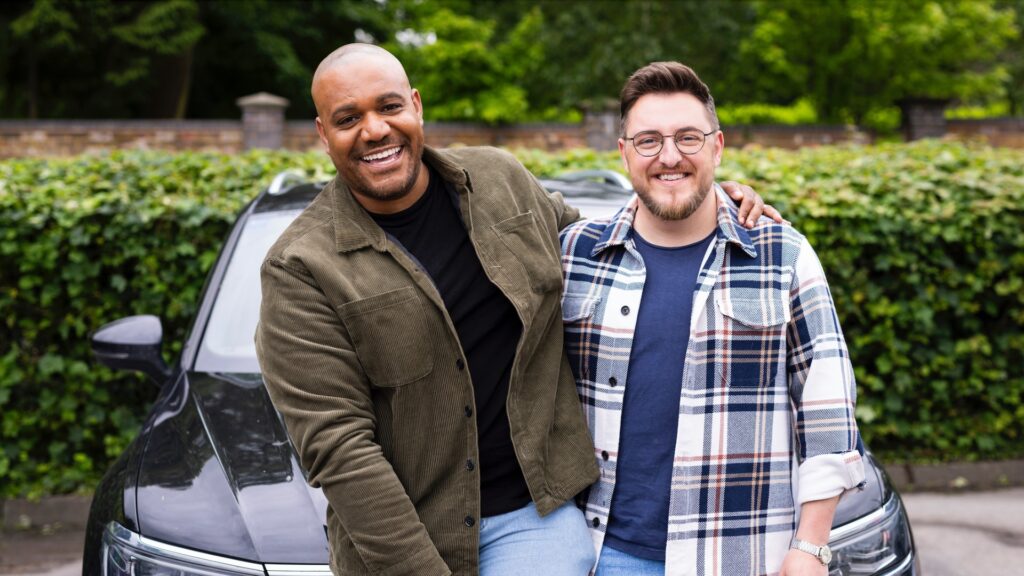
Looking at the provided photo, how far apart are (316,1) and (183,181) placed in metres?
18.4

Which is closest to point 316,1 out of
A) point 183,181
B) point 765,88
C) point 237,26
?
point 237,26

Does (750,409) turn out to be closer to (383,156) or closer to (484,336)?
(484,336)

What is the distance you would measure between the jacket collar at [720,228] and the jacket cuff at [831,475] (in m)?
0.49

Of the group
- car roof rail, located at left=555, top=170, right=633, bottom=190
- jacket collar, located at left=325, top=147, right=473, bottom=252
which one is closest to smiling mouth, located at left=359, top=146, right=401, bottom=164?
jacket collar, located at left=325, top=147, right=473, bottom=252

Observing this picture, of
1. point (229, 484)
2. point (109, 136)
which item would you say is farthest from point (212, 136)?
point (229, 484)

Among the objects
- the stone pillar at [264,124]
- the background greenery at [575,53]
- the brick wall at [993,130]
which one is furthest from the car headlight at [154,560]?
the brick wall at [993,130]

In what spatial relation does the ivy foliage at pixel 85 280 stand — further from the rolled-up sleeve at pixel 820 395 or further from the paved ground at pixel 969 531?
the paved ground at pixel 969 531

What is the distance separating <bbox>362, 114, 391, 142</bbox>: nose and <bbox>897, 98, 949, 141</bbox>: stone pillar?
48.3ft

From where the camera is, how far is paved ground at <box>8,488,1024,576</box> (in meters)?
4.54

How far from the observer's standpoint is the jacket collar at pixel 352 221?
2012 millimetres

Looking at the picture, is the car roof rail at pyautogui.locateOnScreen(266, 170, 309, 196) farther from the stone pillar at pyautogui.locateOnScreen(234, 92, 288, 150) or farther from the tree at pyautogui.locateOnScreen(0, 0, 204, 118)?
the tree at pyautogui.locateOnScreen(0, 0, 204, 118)

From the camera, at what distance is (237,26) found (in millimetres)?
21766

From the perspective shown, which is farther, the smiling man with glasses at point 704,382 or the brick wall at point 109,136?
the brick wall at point 109,136

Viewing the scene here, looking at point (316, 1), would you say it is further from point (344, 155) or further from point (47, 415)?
point (344, 155)
